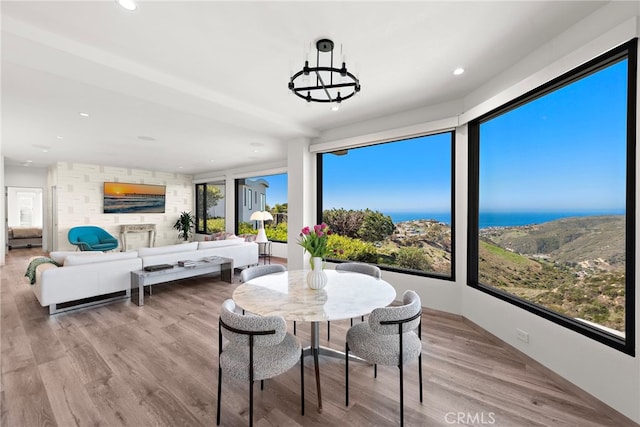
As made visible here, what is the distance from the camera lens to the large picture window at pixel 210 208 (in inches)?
346

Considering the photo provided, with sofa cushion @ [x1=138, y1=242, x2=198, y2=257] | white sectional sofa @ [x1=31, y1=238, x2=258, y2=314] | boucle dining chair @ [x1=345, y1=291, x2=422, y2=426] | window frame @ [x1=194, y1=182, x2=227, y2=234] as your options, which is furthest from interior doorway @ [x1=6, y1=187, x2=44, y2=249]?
boucle dining chair @ [x1=345, y1=291, x2=422, y2=426]

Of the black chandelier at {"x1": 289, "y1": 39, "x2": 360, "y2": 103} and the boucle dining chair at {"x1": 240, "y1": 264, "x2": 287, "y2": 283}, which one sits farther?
the boucle dining chair at {"x1": 240, "y1": 264, "x2": 287, "y2": 283}

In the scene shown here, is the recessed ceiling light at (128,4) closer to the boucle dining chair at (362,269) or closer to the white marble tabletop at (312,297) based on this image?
the white marble tabletop at (312,297)

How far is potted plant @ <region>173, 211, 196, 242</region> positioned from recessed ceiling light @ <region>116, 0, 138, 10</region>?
8.06 m

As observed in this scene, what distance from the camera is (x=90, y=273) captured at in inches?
136

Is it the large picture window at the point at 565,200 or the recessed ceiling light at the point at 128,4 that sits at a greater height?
the recessed ceiling light at the point at 128,4

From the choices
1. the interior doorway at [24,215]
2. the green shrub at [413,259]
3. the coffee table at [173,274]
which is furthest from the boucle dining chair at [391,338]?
the interior doorway at [24,215]

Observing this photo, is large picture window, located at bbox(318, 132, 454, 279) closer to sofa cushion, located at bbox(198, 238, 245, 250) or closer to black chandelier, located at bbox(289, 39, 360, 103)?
black chandelier, located at bbox(289, 39, 360, 103)

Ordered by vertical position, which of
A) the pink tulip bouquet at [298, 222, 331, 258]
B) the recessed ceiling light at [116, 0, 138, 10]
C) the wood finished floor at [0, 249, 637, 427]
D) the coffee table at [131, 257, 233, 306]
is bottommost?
the wood finished floor at [0, 249, 637, 427]

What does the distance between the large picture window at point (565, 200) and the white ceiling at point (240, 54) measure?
51 centimetres

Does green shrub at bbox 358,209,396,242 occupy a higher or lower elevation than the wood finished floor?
higher

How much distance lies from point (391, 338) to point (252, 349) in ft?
3.13

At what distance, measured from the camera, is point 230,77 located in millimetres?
2695

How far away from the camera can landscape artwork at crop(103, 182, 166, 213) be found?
772cm
